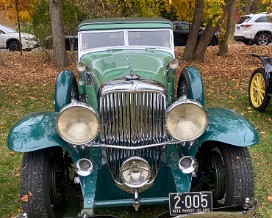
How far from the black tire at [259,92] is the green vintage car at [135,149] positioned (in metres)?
3.29

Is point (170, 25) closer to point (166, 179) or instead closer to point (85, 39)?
point (85, 39)

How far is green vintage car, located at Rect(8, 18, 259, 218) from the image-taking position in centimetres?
346

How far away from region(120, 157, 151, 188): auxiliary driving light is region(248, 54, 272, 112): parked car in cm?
411

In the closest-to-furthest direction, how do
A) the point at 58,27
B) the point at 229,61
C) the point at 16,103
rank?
the point at 16,103 < the point at 58,27 < the point at 229,61

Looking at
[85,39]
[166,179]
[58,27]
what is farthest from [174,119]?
[58,27]

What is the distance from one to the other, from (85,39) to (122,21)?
51 cm

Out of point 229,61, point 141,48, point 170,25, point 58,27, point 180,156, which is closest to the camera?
point 180,156

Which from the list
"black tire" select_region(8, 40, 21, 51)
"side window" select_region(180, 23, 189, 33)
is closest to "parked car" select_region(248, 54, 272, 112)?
"side window" select_region(180, 23, 189, 33)

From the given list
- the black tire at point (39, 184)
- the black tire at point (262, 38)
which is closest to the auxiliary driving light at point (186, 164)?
the black tire at point (39, 184)

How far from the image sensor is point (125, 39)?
16.6ft

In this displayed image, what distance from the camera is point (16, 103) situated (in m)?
8.37

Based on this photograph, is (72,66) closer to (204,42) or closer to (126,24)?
(204,42)

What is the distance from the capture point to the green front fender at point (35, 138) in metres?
3.66

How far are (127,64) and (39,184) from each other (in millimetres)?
1428
